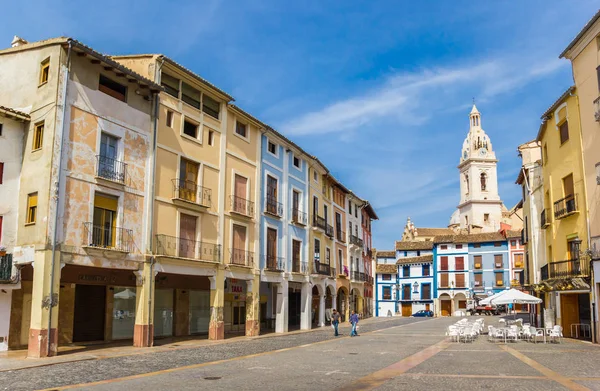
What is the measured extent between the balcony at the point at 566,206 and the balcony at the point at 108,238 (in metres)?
20.5

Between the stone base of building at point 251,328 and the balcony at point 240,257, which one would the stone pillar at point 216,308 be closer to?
the balcony at point 240,257

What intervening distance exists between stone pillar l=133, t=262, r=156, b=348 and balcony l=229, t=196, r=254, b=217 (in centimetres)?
703

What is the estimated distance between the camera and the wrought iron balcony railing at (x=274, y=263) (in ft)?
109

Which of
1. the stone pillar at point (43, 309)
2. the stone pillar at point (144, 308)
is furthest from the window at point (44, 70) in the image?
the stone pillar at point (144, 308)

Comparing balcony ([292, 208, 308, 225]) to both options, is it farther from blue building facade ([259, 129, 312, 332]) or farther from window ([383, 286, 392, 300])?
window ([383, 286, 392, 300])

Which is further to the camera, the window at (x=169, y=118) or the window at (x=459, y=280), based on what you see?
the window at (x=459, y=280)

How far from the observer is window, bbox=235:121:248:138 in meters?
31.4

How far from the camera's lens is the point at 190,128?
27.7 metres

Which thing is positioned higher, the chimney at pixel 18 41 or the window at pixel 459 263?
the chimney at pixel 18 41

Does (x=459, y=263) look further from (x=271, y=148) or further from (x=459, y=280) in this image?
(x=271, y=148)

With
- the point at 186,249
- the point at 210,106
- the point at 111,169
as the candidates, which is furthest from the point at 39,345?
the point at 210,106

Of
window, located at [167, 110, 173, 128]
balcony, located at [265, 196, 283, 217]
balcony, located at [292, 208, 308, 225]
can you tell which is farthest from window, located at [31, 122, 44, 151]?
balcony, located at [292, 208, 308, 225]

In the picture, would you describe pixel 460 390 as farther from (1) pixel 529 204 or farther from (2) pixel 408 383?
(1) pixel 529 204

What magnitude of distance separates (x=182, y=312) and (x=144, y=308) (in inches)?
262
